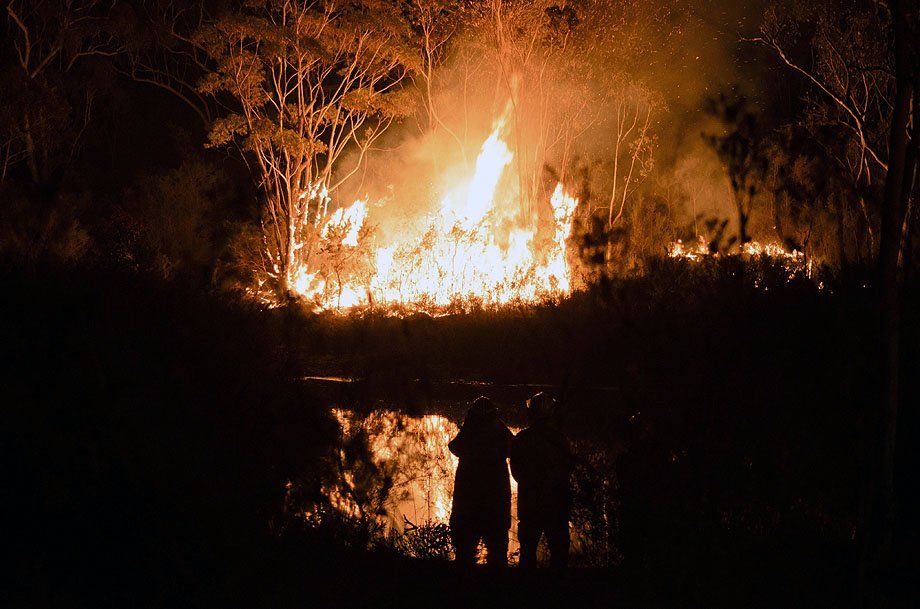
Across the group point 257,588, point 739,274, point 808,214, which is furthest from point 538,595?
point 808,214

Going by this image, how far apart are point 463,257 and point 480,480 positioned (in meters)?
13.6

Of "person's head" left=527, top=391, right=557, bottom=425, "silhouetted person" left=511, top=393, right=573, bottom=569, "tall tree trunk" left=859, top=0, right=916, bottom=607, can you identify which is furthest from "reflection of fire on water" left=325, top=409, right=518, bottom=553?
"tall tree trunk" left=859, top=0, right=916, bottom=607

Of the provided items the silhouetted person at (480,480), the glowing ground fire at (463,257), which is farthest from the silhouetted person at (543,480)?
the glowing ground fire at (463,257)

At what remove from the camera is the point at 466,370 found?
14391mm

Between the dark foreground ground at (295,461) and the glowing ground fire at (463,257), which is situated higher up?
the glowing ground fire at (463,257)

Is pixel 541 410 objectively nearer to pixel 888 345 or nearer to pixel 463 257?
pixel 888 345

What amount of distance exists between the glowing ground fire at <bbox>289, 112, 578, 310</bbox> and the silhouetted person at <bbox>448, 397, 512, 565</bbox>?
11.3 metres

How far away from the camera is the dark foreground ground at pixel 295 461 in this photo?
4.80 metres

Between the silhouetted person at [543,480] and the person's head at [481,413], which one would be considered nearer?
the silhouetted person at [543,480]

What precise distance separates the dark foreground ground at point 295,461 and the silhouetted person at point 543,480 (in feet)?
1.04

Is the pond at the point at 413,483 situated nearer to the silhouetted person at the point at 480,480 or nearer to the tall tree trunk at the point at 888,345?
the silhouetted person at the point at 480,480

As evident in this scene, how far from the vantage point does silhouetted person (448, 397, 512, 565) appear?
606 cm

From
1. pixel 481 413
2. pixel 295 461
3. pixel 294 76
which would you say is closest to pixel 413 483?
pixel 481 413

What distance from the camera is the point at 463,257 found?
1945 cm
